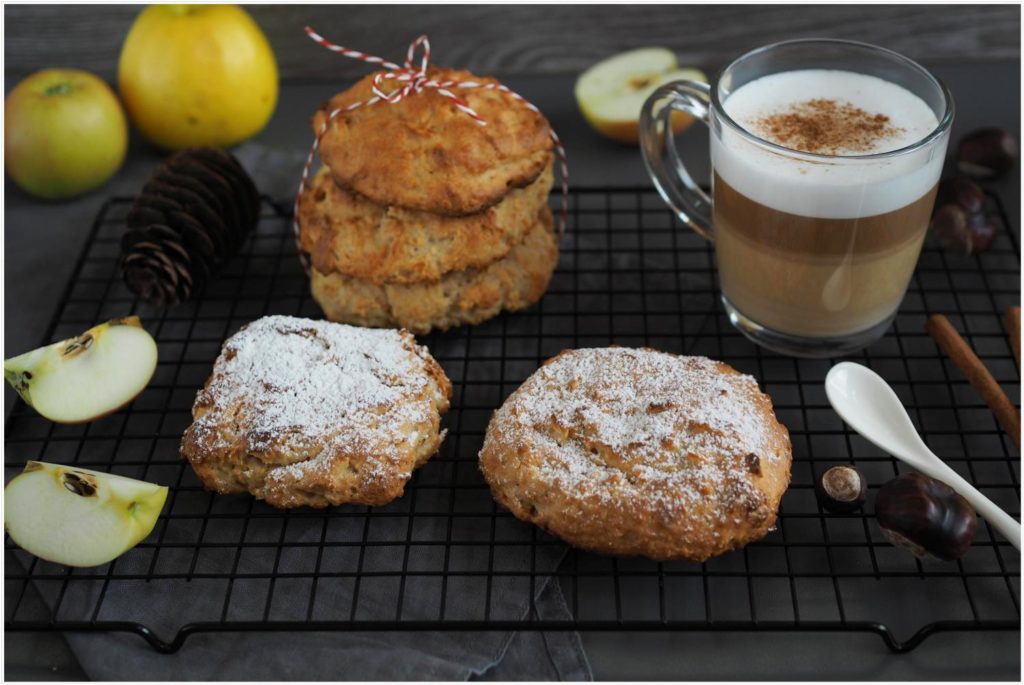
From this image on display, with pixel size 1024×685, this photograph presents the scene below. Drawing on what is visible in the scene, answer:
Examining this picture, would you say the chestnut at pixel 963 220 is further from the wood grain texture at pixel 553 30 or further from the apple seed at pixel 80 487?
the apple seed at pixel 80 487

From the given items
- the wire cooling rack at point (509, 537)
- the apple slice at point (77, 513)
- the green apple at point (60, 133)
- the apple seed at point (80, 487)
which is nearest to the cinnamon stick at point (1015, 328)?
the wire cooling rack at point (509, 537)

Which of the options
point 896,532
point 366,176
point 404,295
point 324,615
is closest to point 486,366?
point 404,295

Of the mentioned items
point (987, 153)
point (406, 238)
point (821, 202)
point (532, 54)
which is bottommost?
point (532, 54)

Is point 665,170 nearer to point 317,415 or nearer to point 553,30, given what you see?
point 317,415

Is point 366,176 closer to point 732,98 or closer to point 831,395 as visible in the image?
point 732,98

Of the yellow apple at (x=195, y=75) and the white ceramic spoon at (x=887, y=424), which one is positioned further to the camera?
the yellow apple at (x=195, y=75)

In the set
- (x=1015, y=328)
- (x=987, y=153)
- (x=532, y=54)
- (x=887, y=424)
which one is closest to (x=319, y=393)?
(x=887, y=424)

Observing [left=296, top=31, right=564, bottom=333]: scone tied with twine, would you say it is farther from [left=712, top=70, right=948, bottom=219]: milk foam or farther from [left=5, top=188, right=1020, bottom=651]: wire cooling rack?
[left=712, top=70, right=948, bottom=219]: milk foam
